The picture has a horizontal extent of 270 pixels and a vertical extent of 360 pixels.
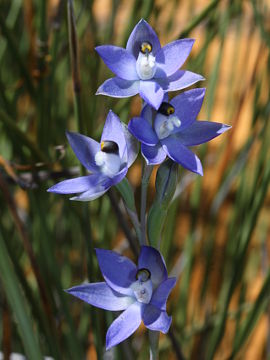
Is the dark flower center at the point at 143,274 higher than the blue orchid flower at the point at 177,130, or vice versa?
the blue orchid flower at the point at 177,130

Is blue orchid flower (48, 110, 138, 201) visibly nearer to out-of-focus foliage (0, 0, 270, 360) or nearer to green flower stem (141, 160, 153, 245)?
green flower stem (141, 160, 153, 245)

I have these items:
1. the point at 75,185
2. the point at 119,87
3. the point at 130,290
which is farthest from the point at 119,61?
the point at 130,290

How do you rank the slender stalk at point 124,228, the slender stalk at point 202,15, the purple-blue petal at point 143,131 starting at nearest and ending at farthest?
1. the purple-blue petal at point 143,131
2. the slender stalk at point 124,228
3. the slender stalk at point 202,15

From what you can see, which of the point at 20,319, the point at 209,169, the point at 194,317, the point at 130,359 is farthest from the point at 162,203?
the point at 209,169

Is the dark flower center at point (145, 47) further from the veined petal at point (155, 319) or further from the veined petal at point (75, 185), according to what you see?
the veined petal at point (155, 319)

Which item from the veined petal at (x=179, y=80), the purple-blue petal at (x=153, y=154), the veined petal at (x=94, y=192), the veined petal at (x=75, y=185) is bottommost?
the veined petal at (x=94, y=192)

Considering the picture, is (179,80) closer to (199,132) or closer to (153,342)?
(199,132)

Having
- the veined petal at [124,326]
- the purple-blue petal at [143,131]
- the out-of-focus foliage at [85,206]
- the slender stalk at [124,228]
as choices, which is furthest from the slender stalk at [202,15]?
the veined petal at [124,326]

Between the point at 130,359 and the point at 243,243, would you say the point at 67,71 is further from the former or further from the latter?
the point at 130,359

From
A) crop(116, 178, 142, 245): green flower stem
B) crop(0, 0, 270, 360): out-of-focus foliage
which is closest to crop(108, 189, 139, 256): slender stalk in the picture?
crop(0, 0, 270, 360): out-of-focus foliage
